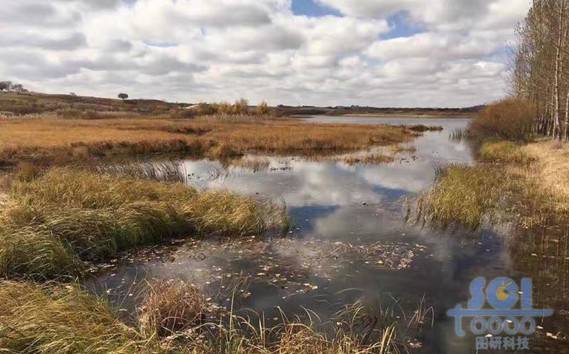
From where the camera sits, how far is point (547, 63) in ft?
120

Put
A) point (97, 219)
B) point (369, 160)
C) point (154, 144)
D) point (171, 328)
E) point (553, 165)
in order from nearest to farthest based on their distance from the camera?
1. point (171, 328)
2. point (97, 219)
3. point (553, 165)
4. point (369, 160)
5. point (154, 144)

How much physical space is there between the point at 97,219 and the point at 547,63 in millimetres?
38990

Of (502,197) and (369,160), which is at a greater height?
(369,160)

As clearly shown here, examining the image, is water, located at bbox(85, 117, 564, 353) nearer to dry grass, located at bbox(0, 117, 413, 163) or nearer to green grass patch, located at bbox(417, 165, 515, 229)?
green grass patch, located at bbox(417, 165, 515, 229)

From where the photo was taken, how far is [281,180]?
997 inches

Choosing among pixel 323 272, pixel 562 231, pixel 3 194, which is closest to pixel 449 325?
pixel 323 272

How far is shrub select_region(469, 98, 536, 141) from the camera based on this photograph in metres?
41.9

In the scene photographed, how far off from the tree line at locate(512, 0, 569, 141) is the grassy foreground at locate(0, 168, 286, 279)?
23904 mm

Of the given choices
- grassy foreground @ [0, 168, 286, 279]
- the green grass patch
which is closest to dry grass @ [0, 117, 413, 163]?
grassy foreground @ [0, 168, 286, 279]

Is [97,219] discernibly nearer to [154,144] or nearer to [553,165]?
[553,165]

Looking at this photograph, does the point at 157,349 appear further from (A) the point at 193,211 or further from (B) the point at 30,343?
(A) the point at 193,211

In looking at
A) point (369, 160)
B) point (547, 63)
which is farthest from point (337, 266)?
point (547, 63)

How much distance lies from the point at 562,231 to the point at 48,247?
1609 centimetres

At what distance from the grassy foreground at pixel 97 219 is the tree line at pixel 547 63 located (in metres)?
23.9
